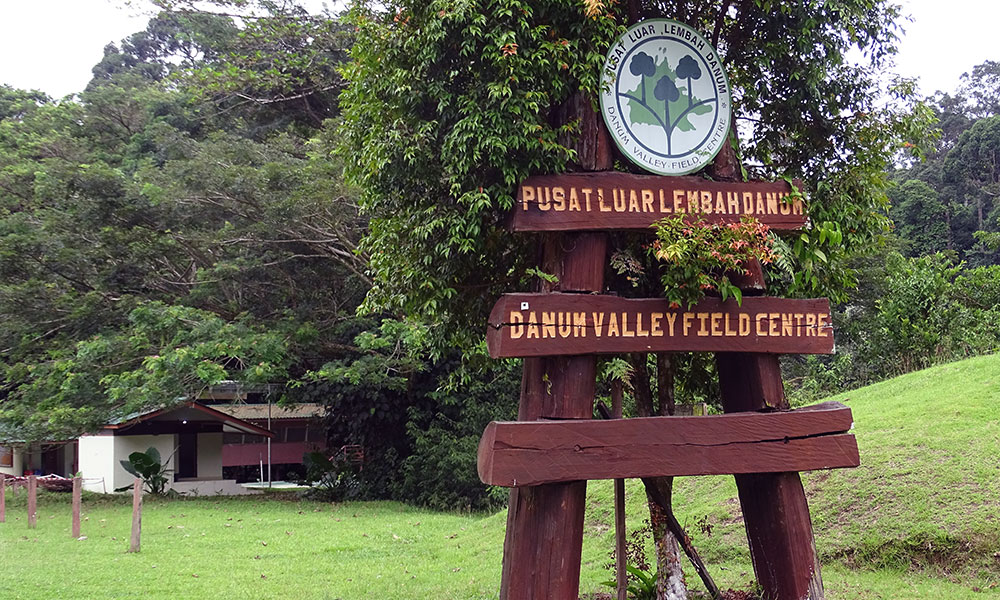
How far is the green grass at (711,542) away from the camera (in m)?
8.20

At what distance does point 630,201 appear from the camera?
5.84 m

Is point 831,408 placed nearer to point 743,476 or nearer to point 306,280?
point 743,476

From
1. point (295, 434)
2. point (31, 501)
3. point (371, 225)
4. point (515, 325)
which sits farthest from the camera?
point (295, 434)

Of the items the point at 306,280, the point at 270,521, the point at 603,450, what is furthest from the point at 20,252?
the point at 603,450

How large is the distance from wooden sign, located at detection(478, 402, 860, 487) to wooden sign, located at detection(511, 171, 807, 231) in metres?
1.34

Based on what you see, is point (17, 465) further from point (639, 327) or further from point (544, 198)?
point (639, 327)

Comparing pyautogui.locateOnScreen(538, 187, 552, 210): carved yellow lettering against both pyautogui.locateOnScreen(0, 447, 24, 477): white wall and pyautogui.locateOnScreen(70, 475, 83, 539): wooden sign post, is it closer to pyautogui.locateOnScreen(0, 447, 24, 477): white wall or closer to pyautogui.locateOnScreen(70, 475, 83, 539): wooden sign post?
pyautogui.locateOnScreen(70, 475, 83, 539): wooden sign post

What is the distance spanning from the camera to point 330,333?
19.6m

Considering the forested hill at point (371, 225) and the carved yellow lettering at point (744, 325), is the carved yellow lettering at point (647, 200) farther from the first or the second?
the carved yellow lettering at point (744, 325)

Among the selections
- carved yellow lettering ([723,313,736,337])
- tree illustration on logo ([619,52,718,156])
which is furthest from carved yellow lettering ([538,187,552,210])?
carved yellow lettering ([723,313,736,337])

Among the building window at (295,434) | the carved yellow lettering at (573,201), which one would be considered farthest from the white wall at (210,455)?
the carved yellow lettering at (573,201)

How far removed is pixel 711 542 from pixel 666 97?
5.62 m

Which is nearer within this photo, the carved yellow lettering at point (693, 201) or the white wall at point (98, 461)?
the carved yellow lettering at point (693, 201)

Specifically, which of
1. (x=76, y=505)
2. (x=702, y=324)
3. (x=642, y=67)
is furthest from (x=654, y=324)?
(x=76, y=505)
